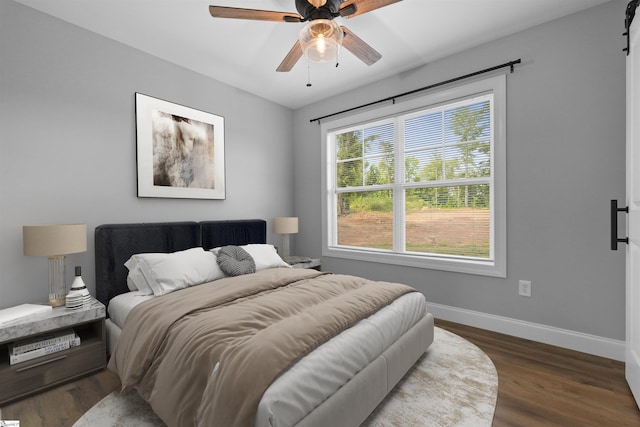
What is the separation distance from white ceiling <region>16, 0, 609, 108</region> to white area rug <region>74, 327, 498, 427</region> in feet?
9.12

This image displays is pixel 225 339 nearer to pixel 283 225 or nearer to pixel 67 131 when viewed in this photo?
pixel 67 131

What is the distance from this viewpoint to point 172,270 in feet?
8.05

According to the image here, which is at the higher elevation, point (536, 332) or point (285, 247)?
point (285, 247)

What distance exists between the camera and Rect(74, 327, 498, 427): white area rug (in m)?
1.67

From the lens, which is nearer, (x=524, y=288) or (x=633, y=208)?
(x=633, y=208)

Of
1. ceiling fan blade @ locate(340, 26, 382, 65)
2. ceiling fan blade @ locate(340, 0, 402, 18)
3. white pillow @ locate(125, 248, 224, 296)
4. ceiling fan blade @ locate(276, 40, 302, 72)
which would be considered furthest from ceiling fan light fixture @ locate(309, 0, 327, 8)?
white pillow @ locate(125, 248, 224, 296)

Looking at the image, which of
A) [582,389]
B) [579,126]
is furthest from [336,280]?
[579,126]

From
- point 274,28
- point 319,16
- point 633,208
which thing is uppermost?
point 274,28

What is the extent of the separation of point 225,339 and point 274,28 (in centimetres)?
249

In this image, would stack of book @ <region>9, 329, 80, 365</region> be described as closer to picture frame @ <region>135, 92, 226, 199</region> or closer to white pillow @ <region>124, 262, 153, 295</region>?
white pillow @ <region>124, 262, 153, 295</region>

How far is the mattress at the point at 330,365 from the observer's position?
3.83 ft

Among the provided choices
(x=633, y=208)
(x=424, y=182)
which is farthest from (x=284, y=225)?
(x=633, y=208)

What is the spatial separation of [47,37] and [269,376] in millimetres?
3087

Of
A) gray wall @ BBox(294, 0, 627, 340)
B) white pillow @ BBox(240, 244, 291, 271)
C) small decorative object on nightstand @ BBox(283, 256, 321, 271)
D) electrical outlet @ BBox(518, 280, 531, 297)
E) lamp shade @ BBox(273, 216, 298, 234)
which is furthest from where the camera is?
lamp shade @ BBox(273, 216, 298, 234)
